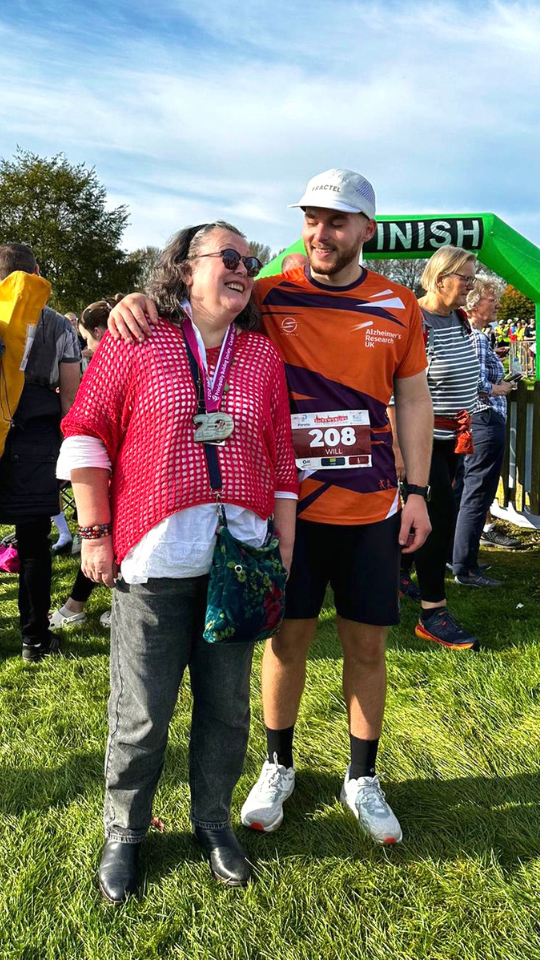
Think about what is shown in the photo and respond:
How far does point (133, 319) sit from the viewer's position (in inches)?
69.8

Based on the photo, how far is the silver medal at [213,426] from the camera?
178 centimetres

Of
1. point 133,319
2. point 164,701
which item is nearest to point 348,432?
point 133,319

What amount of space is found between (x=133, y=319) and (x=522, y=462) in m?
5.56

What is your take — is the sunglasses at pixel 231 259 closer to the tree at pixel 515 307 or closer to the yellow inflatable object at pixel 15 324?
the yellow inflatable object at pixel 15 324

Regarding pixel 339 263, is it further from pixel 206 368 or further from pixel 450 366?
pixel 450 366

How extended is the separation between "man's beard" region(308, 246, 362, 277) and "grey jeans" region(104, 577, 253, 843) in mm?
1033

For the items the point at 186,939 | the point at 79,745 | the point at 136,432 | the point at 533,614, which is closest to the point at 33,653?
the point at 79,745

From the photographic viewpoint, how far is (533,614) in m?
4.27

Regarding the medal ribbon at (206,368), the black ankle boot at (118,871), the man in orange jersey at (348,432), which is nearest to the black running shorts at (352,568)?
the man in orange jersey at (348,432)

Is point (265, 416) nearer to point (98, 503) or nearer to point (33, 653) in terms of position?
point (98, 503)

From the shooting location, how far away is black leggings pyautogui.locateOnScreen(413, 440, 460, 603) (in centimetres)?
383

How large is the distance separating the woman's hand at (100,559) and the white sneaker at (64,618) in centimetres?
253

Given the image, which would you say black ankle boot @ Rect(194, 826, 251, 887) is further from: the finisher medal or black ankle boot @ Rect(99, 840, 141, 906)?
the finisher medal

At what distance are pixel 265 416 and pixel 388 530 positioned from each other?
620 mm
